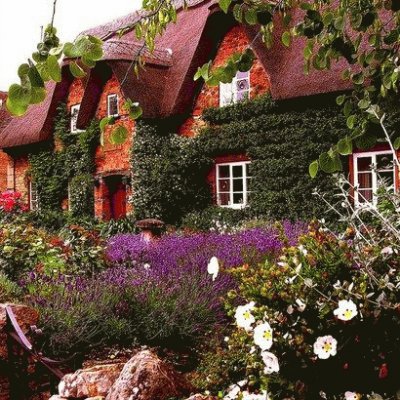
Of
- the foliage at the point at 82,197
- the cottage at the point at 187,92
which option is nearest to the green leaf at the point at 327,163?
the cottage at the point at 187,92

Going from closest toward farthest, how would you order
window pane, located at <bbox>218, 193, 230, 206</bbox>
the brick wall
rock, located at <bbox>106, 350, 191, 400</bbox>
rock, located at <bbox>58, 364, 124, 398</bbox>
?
rock, located at <bbox>106, 350, 191, 400</bbox>
rock, located at <bbox>58, 364, 124, 398</bbox>
the brick wall
window pane, located at <bbox>218, 193, 230, 206</bbox>

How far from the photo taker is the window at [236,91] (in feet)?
47.8

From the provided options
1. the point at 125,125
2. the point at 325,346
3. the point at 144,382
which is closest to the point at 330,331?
the point at 325,346

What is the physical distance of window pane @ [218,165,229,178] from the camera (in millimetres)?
15277

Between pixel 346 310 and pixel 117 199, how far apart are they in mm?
16151

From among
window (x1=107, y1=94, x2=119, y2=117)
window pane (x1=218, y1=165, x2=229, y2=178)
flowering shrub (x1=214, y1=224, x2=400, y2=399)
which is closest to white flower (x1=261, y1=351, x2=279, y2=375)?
flowering shrub (x1=214, y1=224, x2=400, y2=399)

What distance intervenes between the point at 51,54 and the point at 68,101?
18682mm

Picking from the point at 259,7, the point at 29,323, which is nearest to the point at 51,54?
the point at 259,7

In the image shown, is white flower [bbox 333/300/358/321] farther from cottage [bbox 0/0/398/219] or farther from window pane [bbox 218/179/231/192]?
window pane [bbox 218/179/231/192]

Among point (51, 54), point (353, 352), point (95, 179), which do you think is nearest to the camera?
point (51, 54)

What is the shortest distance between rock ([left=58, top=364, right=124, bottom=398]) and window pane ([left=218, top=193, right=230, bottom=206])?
36.5 feet

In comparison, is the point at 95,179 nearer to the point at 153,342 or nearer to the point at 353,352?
the point at 153,342

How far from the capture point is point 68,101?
20.0m

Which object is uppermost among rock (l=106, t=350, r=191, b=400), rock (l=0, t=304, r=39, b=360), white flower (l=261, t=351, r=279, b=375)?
white flower (l=261, t=351, r=279, b=375)
